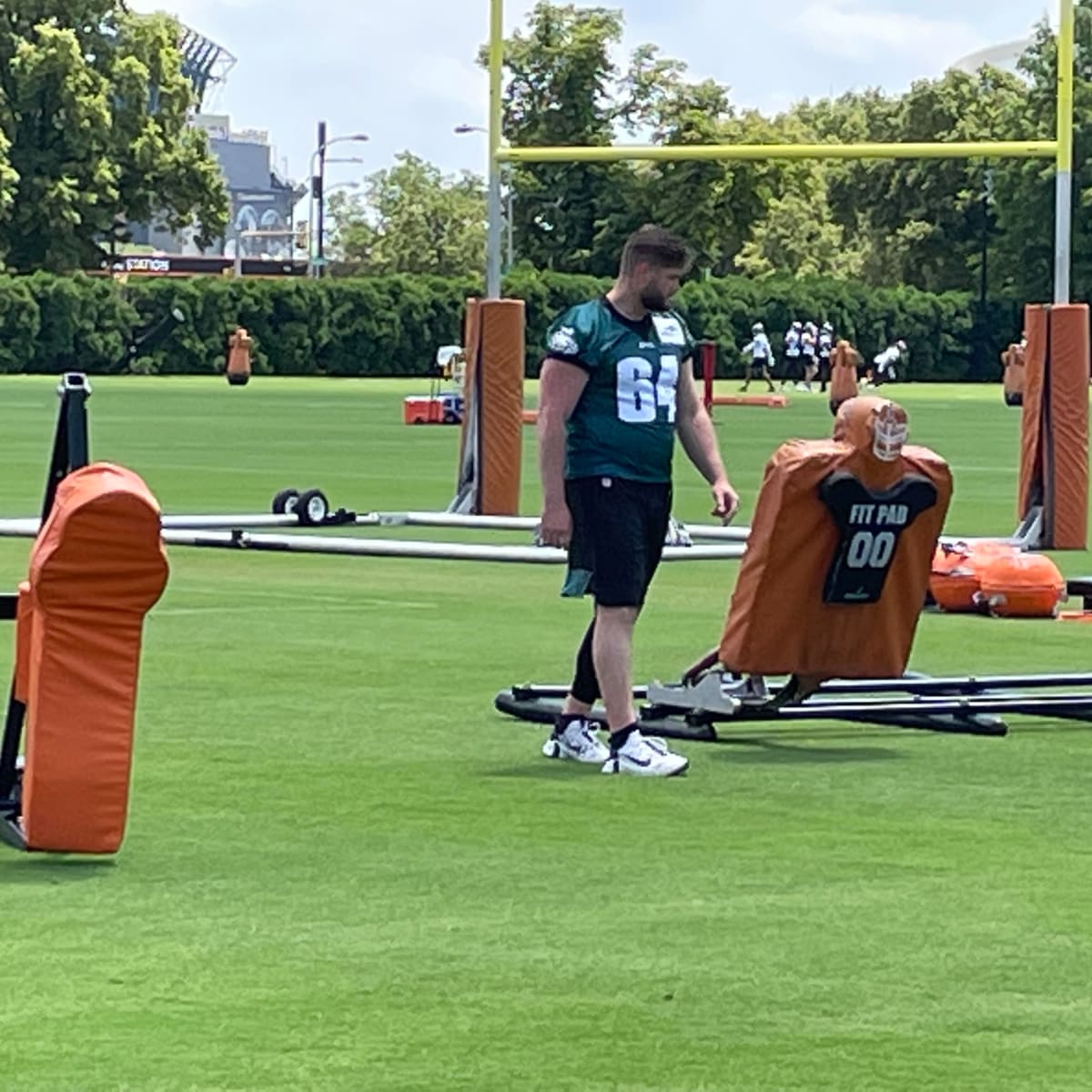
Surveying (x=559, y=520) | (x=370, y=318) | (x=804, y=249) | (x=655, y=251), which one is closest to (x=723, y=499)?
(x=559, y=520)

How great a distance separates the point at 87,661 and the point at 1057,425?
14880 millimetres

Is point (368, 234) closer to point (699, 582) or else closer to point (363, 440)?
point (363, 440)

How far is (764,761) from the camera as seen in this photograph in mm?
11250

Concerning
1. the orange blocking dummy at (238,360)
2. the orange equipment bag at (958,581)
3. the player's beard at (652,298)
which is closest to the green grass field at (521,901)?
the player's beard at (652,298)

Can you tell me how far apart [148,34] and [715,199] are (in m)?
63.5

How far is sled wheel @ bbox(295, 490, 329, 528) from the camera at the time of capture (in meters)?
23.0

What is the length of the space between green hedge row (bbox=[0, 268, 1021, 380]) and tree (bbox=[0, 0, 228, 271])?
363 inches

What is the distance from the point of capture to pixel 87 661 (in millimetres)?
8695

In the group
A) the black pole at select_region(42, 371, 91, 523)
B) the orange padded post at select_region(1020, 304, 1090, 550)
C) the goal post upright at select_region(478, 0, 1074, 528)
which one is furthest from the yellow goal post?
the black pole at select_region(42, 371, 91, 523)

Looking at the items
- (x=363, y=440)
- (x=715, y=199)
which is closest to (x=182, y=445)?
(x=363, y=440)

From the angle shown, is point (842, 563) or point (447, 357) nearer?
point (842, 563)

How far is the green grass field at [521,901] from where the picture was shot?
253 inches

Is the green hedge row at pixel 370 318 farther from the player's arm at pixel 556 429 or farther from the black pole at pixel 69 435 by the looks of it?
the black pole at pixel 69 435

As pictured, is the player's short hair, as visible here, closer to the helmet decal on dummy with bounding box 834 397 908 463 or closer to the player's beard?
the player's beard
